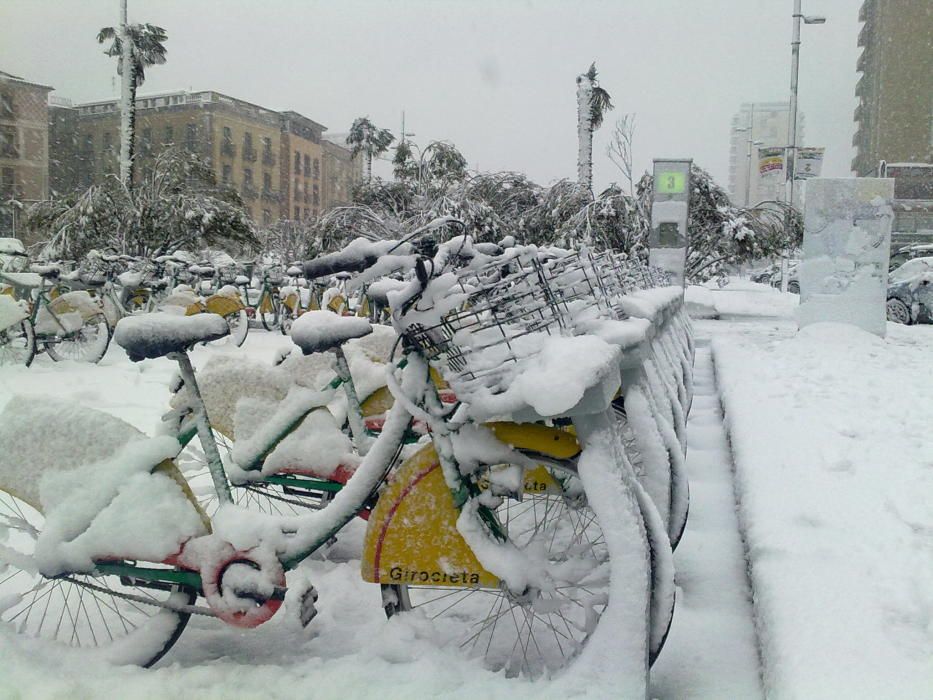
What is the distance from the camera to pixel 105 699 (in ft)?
6.93

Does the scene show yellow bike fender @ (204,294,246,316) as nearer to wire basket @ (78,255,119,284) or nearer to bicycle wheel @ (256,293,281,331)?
wire basket @ (78,255,119,284)

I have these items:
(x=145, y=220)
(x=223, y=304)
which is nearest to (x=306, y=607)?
(x=223, y=304)

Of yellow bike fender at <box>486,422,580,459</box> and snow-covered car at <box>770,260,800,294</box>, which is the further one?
snow-covered car at <box>770,260,800,294</box>

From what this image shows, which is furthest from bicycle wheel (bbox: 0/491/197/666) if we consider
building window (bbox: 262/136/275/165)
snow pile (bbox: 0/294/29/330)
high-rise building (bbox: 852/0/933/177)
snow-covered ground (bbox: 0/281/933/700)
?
high-rise building (bbox: 852/0/933/177)

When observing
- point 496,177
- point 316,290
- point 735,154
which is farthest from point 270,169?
point 735,154

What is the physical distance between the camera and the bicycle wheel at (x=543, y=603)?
2168 millimetres

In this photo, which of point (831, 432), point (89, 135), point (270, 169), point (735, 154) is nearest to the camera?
point (831, 432)

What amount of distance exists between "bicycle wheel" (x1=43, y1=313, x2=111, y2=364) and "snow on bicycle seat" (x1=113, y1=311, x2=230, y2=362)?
6.35 m

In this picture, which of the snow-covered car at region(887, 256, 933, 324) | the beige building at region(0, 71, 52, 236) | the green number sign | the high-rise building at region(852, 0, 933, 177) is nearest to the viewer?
the green number sign

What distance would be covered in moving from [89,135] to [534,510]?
39979 mm

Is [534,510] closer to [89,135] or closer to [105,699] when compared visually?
[105,699]

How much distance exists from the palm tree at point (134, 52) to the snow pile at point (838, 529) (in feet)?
60.0

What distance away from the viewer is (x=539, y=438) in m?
2.12

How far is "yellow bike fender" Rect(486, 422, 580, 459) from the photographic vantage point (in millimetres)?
2102
